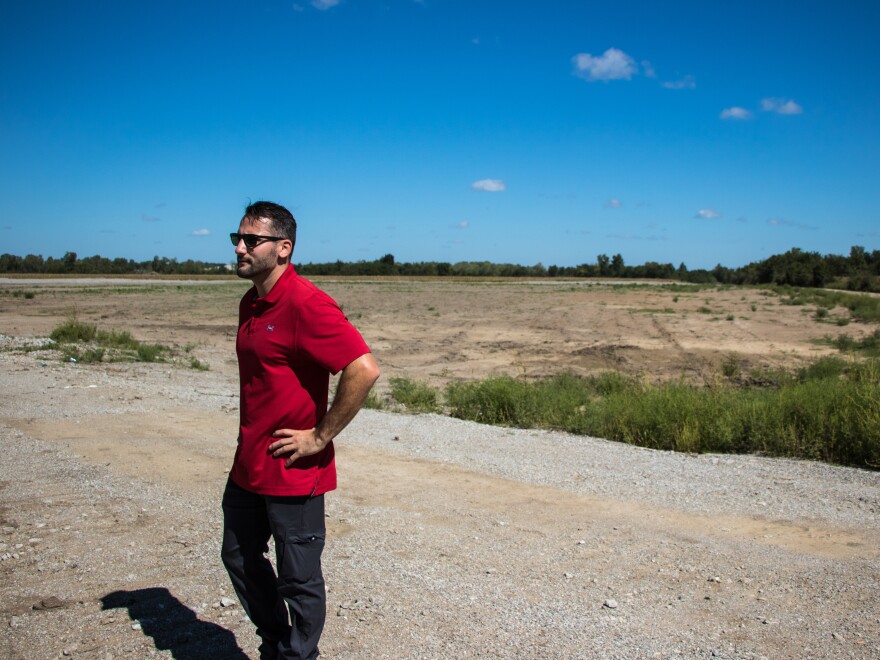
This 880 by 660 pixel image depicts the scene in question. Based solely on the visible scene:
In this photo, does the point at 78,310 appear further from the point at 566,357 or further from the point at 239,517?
the point at 239,517

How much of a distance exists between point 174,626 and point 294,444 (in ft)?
5.35

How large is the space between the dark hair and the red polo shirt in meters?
0.23

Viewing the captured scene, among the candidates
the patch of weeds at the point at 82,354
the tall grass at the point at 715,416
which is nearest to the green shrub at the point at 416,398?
the tall grass at the point at 715,416

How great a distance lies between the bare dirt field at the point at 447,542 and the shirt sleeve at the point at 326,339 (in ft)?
5.41

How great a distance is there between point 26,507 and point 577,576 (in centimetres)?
405

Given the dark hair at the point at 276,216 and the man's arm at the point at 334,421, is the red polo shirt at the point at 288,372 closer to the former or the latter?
the man's arm at the point at 334,421

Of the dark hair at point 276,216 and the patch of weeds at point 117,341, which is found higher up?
the dark hair at point 276,216

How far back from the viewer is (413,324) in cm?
3016

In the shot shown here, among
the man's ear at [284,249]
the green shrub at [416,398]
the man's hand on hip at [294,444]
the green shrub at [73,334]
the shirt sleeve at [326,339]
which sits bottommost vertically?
the green shrub at [416,398]

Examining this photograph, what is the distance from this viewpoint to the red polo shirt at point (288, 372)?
2.84m

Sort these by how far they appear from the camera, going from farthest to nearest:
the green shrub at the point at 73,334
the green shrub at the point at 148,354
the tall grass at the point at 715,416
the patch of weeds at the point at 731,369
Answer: the green shrub at the point at 73,334, the patch of weeds at the point at 731,369, the green shrub at the point at 148,354, the tall grass at the point at 715,416

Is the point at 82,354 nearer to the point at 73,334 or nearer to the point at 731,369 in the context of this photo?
the point at 73,334

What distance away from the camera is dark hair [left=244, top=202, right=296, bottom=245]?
3.09 metres

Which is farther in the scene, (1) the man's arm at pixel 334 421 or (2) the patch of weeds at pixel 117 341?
(2) the patch of weeds at pixel 117 341
